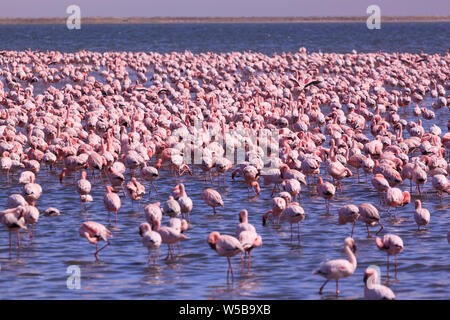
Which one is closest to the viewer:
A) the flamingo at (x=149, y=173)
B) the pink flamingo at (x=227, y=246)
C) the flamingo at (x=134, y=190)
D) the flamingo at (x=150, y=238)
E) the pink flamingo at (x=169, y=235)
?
the pink flamingo at (x=227, y=246)

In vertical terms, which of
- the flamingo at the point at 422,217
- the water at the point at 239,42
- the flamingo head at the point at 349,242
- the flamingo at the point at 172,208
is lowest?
the water at the point at 239,42

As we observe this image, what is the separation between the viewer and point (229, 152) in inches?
857

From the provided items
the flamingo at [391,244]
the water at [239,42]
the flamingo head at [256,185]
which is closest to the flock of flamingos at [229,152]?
the flamingo at [391,244]

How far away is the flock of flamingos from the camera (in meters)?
14.2

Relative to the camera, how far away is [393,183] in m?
17.8

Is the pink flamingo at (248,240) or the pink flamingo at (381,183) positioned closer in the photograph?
the pink flamingo at (248,240)

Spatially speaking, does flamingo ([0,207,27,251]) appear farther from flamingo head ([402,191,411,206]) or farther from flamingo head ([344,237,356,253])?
flamingo head ([402,191,411,206])

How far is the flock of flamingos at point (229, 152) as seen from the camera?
14.2m

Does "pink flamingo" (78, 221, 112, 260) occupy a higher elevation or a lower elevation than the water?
higher

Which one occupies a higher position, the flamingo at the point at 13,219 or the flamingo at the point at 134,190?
the flamingo at the point at 13,219

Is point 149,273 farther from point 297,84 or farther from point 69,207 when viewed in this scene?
point 297,84

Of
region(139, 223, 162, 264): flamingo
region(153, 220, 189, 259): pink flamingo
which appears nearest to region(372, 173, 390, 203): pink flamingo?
region(153, 220, 189, 259): pink flamingo

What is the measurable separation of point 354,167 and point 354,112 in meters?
8.42

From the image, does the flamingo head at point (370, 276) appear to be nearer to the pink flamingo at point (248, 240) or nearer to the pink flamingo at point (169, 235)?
the pink flamingo at point (248, 240)
